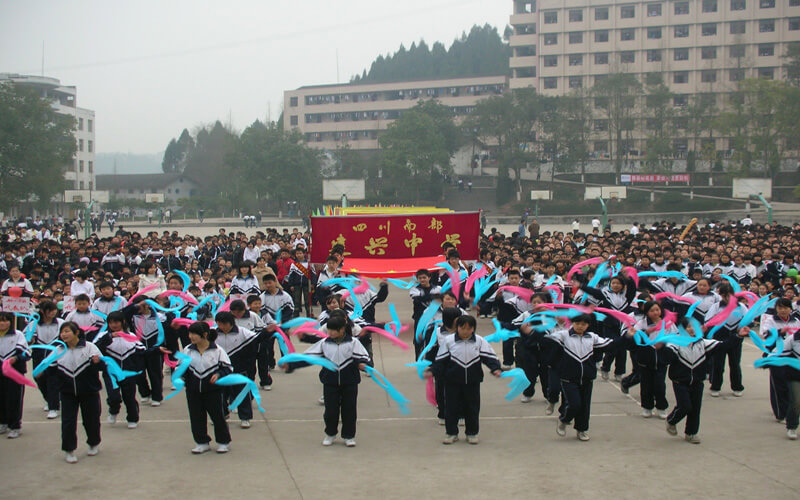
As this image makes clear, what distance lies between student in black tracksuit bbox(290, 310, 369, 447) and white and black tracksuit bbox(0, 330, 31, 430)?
2623 mm

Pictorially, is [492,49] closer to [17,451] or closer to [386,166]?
[386,166]

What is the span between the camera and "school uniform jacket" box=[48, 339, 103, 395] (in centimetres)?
647

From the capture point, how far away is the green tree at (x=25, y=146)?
37594 millimetres

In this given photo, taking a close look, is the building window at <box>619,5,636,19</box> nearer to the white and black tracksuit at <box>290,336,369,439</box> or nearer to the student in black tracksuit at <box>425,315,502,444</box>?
the student in black tracksuit at <box>425,315,502,444</box>

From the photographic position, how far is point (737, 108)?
4500cm

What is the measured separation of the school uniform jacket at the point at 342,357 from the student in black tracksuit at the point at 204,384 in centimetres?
79

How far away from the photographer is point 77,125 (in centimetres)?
6788

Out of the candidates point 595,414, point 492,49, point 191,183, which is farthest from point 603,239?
point 492,49

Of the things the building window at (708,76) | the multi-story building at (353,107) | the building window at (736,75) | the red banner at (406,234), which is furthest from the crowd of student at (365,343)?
the multi-story building at (353,107)

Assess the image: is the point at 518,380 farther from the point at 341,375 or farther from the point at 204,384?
the point at 204,384

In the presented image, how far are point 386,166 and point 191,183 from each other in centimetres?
3340

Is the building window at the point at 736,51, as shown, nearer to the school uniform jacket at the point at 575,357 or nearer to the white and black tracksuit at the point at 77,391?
the school uniform jacket at the point at 575,357

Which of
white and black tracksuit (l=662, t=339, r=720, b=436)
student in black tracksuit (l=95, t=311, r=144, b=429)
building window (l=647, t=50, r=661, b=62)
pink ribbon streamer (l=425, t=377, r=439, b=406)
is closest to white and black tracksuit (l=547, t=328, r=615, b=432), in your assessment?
white and black tracksuit (l=662, t=339, r=720, b=436)

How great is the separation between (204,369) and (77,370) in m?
1.03
